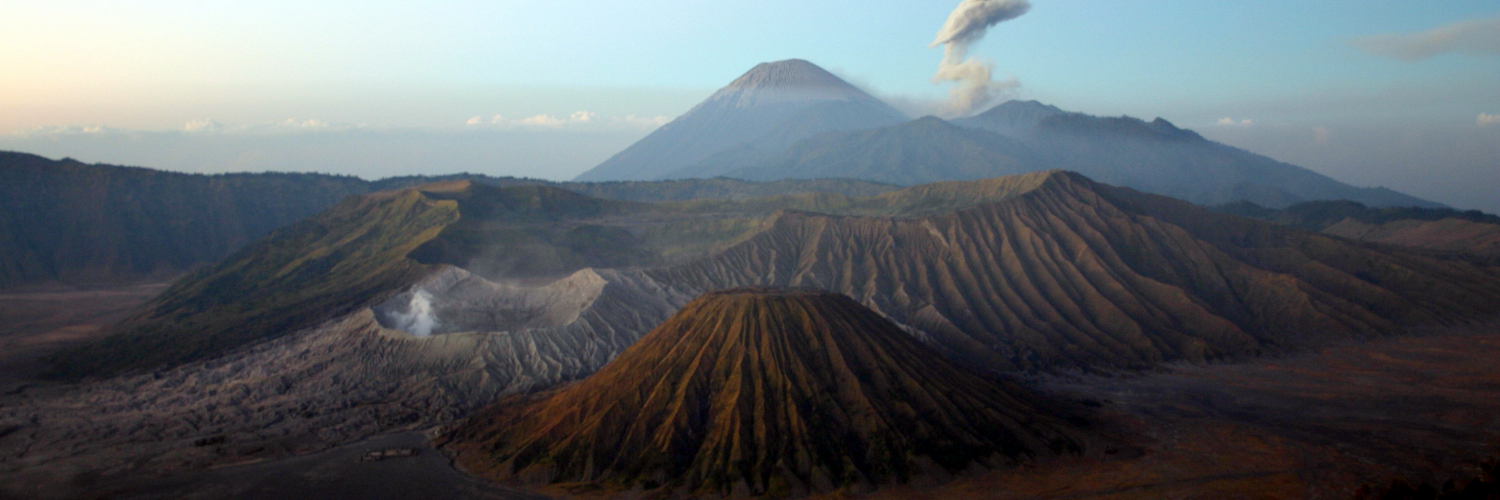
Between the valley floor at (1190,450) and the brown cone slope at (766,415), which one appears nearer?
the valley floor at (1190,450)

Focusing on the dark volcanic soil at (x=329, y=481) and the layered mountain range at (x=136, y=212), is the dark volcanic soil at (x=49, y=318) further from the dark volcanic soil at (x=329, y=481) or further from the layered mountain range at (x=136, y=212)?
the dark volcanic soil at (x=329, y=481)

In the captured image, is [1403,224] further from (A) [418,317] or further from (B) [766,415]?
(A) [418,317]

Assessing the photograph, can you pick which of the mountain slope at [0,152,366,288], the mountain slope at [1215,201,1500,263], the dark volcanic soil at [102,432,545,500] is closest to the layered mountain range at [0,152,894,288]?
the mountain slope at [0,152,366,288]

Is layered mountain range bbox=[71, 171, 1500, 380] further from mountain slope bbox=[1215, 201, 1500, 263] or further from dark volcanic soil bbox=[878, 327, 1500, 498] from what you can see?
mountain slope bbox=[1215, 201, 1500, 263]

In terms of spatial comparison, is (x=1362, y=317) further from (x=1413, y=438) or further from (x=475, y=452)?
(x=475, y=452)

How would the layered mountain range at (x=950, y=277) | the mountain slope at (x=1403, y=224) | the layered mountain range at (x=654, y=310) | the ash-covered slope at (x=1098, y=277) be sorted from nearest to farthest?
the layered mountain range at (x=654, y=310), the layered mountain range at (x=950, y=277), the ash-covered slope at (x=1098, y=277), the mountain slope at (x=1403, y=224)

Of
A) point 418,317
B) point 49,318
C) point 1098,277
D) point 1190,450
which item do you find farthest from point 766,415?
point 49,318

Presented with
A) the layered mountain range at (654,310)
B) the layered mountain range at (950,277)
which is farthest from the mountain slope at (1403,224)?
the layered mountain range at (950,277)
